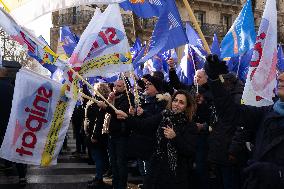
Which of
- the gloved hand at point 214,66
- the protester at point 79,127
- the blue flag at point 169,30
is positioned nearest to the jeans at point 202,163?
the blue flag at point 169,30

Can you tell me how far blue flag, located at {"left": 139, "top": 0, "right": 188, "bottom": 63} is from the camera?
643 cm

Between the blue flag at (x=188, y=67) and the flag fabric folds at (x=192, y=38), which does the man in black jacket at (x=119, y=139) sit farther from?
the flag fabric folds at (x=192, y=38)

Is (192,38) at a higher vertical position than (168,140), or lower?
higher

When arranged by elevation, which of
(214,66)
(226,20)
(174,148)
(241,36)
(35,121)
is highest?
(226,20)

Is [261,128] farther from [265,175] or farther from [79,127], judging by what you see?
[79,127]

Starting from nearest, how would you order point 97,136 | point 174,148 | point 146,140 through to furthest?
point 174,148 < point 146,140 < point 97,136

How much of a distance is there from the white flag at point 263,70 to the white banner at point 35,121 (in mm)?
1969

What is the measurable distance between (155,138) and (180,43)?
1.99 meters

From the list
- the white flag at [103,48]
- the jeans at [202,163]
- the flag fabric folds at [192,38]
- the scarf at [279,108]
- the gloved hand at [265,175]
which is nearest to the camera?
the gloved hand at [265,175]

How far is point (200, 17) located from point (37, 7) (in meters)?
39.8

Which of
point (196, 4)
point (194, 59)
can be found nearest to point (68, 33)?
point (194, 59)

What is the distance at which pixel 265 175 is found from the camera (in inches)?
127

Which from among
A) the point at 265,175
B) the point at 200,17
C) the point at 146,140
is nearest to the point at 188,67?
the point at 146,140

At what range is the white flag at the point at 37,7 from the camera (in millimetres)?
4965
